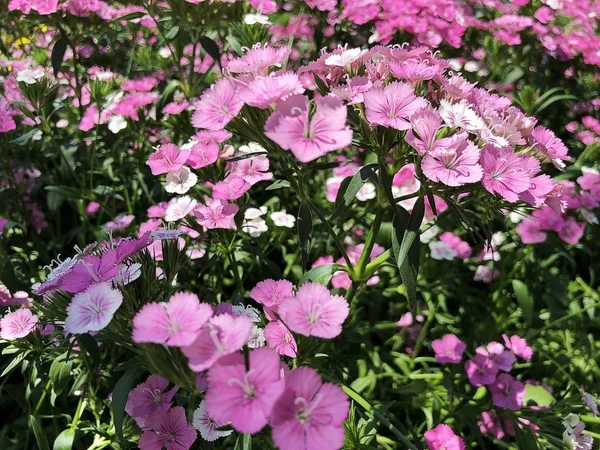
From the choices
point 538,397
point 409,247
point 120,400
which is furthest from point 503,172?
point 538,397

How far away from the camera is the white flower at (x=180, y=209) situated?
151 centimetres

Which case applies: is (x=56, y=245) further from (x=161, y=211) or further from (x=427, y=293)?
(x=427, y=293)

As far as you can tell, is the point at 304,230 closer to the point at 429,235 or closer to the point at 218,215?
the point at 218,215

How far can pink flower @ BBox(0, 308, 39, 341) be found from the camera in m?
1.31

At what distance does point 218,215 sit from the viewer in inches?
58.4

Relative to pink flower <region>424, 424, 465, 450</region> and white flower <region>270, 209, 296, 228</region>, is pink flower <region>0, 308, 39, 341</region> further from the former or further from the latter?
pink flower <region>424, 424, 465, 450</region>

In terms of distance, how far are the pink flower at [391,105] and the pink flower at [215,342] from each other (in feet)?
1.79

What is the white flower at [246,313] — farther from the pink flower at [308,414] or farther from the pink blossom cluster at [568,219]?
the pink blossom cluster at [568,219]

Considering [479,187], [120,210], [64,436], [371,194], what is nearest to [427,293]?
[371,194]

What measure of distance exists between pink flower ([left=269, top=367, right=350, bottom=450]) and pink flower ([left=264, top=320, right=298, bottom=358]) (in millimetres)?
235

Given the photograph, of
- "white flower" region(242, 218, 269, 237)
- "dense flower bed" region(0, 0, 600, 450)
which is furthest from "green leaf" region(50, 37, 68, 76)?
"white flower" region(242, 218, 269, 237)

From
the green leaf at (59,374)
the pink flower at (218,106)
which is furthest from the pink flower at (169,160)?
the green leaf at (59,374)

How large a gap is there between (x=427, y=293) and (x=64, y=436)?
4.95ft

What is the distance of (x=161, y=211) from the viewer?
1.82 metres
